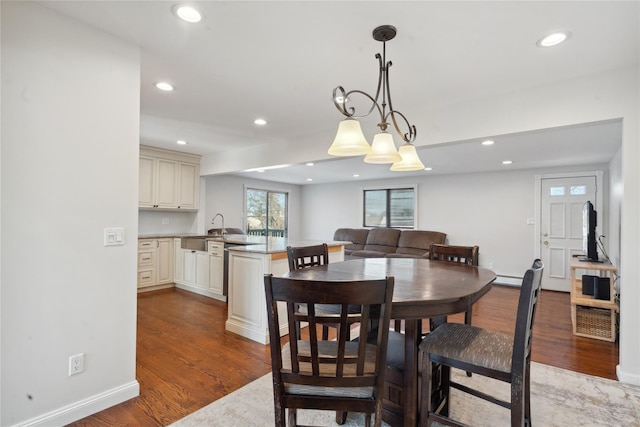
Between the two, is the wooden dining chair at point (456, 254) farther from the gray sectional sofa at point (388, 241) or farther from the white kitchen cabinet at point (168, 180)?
the white kitchen cabinet at point (168, 180)

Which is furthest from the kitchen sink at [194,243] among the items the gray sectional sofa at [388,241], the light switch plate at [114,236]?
the gray sectional sofa at [388,241]

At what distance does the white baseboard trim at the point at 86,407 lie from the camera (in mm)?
1710

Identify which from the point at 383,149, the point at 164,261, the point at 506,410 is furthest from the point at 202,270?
the point at 506,410

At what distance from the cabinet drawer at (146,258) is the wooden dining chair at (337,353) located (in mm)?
4501

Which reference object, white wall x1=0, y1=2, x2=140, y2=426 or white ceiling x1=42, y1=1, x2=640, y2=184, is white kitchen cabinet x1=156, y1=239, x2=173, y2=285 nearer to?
white ceiling x1=42, y1=1, x2=640, y2=184

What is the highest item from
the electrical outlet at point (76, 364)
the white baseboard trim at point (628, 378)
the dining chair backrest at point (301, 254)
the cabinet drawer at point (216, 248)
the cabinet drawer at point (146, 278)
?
the dining chair backrest at point (301, 254)

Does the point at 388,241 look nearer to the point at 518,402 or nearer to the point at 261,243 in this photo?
the point at 261,243

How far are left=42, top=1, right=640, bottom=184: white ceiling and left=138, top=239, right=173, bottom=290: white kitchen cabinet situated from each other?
90.1 inches

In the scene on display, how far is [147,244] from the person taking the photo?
5023 millimetres

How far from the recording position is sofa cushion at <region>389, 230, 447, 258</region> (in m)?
6.55

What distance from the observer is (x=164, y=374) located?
241 centimetres

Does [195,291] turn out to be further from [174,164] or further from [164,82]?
[164,82]

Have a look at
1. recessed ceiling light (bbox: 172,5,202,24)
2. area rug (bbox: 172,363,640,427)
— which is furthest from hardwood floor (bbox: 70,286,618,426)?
recessed ceiling light (bbox: 172,5,202,24)

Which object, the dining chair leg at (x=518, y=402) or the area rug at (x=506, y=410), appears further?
the area rug at (x=506, y=410)
